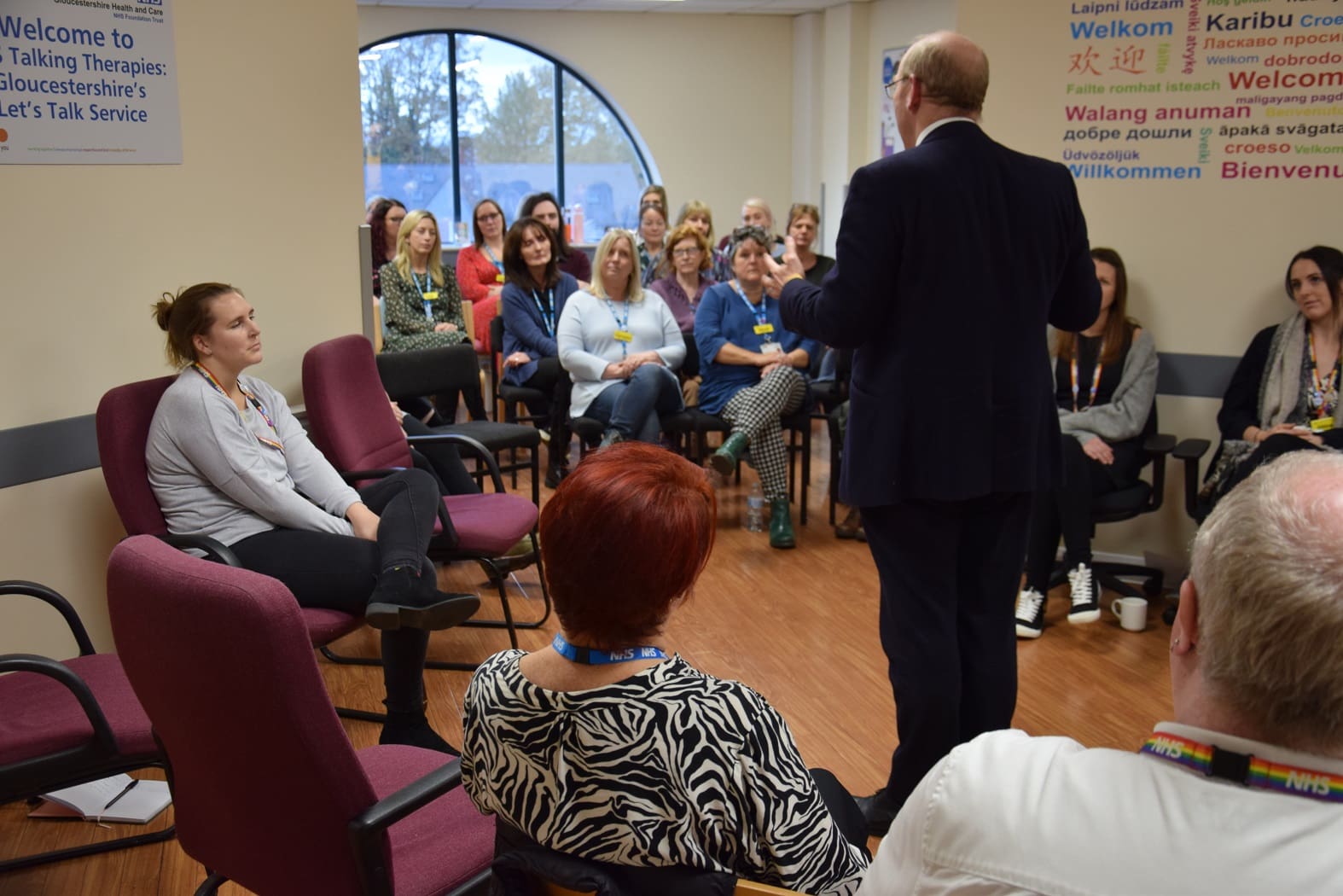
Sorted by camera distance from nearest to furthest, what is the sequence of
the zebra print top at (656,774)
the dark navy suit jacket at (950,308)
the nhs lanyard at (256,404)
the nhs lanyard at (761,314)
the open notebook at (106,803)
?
the zebra print top at (656,774) < the dark navy suit jacket at (950,308) < the open notebook at (106,803) < the nhs lanyard at (256,404) < the nhs lanyard at (761,314)

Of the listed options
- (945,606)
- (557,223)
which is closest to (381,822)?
(945,606)

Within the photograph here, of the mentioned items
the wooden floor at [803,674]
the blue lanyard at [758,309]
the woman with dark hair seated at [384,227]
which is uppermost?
the woman with dark hair seated at [384,227]

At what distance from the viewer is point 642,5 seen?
34.5ft

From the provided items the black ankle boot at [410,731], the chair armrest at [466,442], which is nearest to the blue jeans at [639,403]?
the chair armrest at [466,442]

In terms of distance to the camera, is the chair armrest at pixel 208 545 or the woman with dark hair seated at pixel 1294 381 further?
the woman with dark hair seated at pixel 1294 381

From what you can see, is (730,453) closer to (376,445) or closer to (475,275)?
(376,445)

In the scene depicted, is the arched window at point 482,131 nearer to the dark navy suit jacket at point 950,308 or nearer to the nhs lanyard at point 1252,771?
the dark navy suit jacket at point 950,308

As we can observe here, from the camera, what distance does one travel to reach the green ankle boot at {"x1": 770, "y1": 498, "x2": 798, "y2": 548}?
16.7 ft

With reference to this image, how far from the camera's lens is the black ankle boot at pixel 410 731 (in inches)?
119

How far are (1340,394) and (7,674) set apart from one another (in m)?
4.08

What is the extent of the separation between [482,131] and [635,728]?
35.2 feet

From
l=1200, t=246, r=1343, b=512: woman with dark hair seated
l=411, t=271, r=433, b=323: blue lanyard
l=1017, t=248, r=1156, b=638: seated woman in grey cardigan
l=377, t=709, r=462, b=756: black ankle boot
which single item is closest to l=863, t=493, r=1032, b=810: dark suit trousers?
l=377, t=709, r=462, b=756: black ankle boot

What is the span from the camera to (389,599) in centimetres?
291

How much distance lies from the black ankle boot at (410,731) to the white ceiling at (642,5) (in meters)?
8.27
